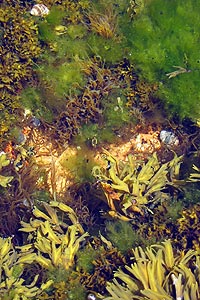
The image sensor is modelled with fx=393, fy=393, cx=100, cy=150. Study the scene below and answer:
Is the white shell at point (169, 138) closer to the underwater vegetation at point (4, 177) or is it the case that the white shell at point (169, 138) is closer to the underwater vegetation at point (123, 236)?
the underwater vegetation at point (123, 236)

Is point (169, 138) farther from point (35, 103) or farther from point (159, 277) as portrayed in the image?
point (159, 277)

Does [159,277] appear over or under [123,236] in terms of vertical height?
over

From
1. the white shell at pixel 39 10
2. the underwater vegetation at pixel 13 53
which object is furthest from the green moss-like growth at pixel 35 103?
the white shell at pixel 39 10

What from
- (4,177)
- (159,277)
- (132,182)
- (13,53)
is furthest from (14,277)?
(13,53)

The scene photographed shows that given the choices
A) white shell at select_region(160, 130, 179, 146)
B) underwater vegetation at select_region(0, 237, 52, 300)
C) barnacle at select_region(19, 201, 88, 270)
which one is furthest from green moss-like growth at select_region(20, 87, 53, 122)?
underwater vegetation at select_region(0, 237, 52, 300)

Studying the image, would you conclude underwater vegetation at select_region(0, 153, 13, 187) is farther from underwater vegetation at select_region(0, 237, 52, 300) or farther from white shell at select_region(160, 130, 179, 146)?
white shell at select_region(160, 130, 179, 146)

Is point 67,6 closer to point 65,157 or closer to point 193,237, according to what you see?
point 65,157

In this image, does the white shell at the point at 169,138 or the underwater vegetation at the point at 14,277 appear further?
the white shell at the point at 169,138
